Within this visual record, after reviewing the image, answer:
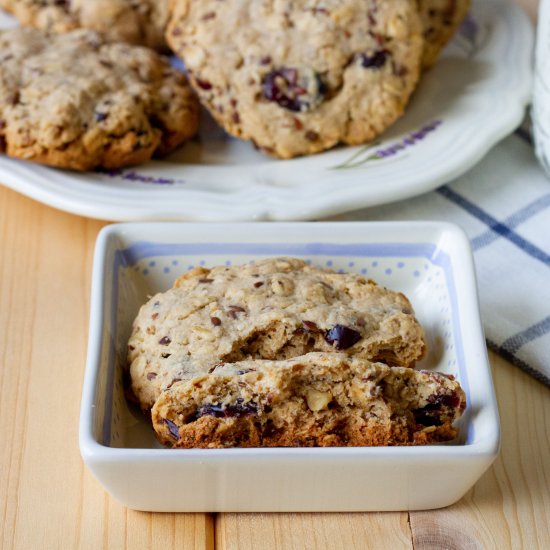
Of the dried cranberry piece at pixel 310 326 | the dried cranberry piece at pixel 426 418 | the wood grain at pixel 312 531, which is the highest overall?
the dried cranberry piece at pixel 310 326

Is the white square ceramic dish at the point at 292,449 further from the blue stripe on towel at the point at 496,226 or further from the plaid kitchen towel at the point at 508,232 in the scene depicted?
the blue stripe on towel at the point at 496,226

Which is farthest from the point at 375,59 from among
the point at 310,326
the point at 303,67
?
the point at 310,326

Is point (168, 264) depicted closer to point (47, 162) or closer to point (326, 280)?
point (326, 280)

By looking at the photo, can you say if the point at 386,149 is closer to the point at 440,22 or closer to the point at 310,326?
the point at 440,22

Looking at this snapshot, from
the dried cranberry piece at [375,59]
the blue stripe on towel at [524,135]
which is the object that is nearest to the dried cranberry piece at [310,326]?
the dried cranberry piece at [375,59]

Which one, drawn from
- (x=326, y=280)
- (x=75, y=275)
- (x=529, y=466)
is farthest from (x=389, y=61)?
(x=529, y=466)

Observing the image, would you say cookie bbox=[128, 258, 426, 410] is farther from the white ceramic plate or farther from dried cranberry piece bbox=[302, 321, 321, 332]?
the white ceramic plate
